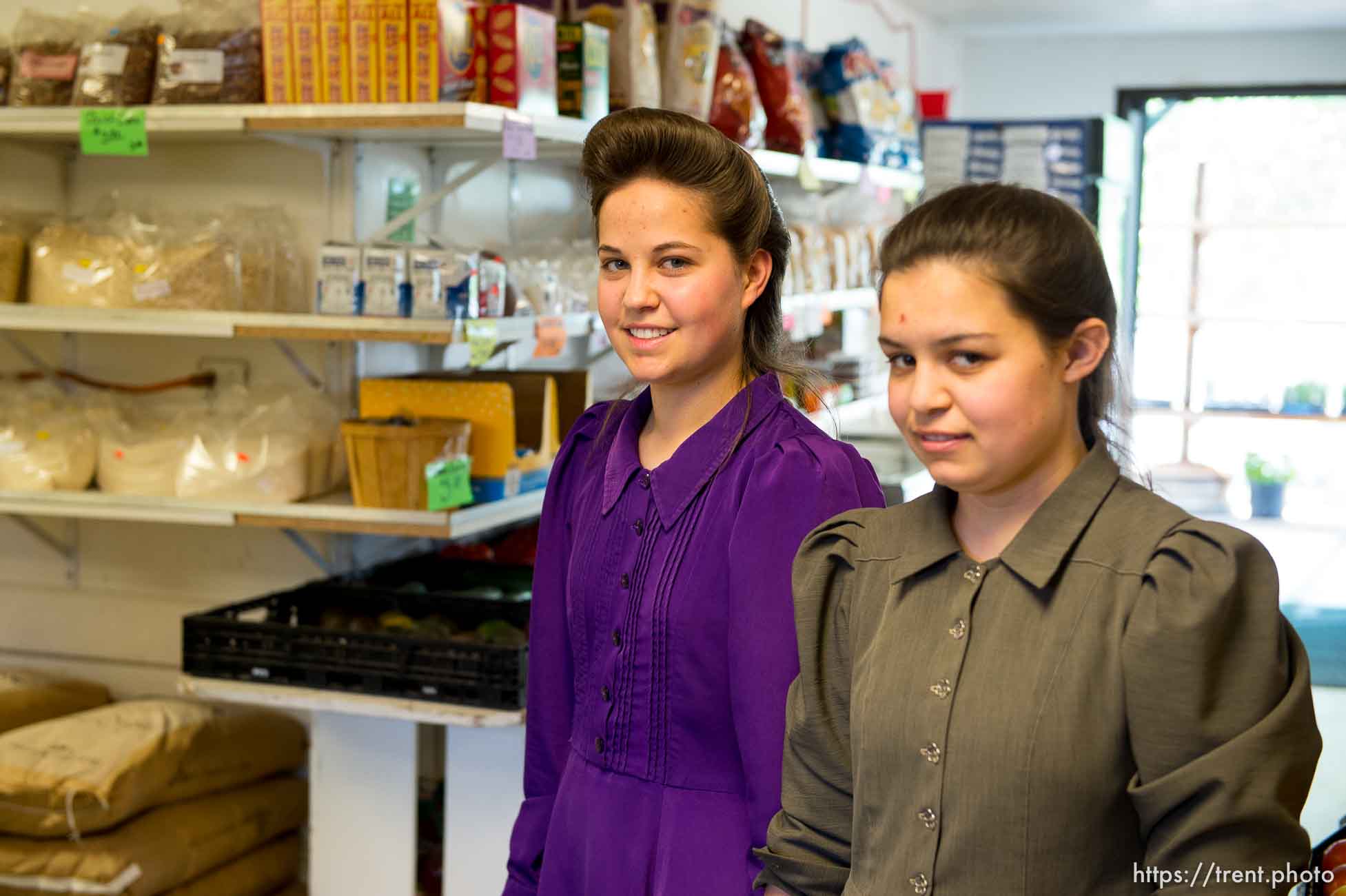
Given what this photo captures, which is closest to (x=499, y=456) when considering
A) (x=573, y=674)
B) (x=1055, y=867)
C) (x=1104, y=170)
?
(x=573, y=674)

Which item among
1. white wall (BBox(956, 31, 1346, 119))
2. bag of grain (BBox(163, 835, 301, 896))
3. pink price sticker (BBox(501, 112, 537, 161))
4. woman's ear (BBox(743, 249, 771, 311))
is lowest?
bag of grain (BBox(163, 835, 301, 896))

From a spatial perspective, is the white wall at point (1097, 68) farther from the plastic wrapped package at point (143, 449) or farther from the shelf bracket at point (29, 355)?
the plastic wrapped package at point (143, 449)

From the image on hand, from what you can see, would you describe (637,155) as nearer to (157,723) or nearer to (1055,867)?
(1055,867)

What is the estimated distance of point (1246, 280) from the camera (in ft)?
27.9

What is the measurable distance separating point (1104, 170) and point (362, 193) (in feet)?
13.2

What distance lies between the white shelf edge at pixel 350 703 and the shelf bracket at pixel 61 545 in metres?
0.92

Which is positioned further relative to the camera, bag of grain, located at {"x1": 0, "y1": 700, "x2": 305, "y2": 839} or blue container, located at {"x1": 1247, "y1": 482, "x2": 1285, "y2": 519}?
blue container, located at {"x1": 1247, "y1": 482, "x2": 1285, "y2": 519}

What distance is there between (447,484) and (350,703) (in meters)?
0.45

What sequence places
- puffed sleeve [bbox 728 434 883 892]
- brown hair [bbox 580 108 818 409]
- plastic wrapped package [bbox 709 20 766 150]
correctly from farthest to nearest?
plastic wrapped package [bbox 709 20 766 150], brown hair [bbox 580 108 818 409], puffed sleeve [bbox 728 434 883 892]

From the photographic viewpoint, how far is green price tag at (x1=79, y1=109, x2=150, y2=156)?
9.19 ft

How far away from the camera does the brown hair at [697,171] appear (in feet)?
5.27

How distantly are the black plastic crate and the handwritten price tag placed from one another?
1.68 ft

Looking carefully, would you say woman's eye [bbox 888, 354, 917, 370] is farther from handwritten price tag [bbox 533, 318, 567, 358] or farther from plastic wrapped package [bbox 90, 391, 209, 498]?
plastic wrapped package [bbox 90, 391, 209, 498]

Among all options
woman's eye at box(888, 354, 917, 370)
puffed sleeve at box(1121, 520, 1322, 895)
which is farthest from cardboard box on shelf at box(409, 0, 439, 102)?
puffed sleeve at box(1121, 520, 1322, 895)
